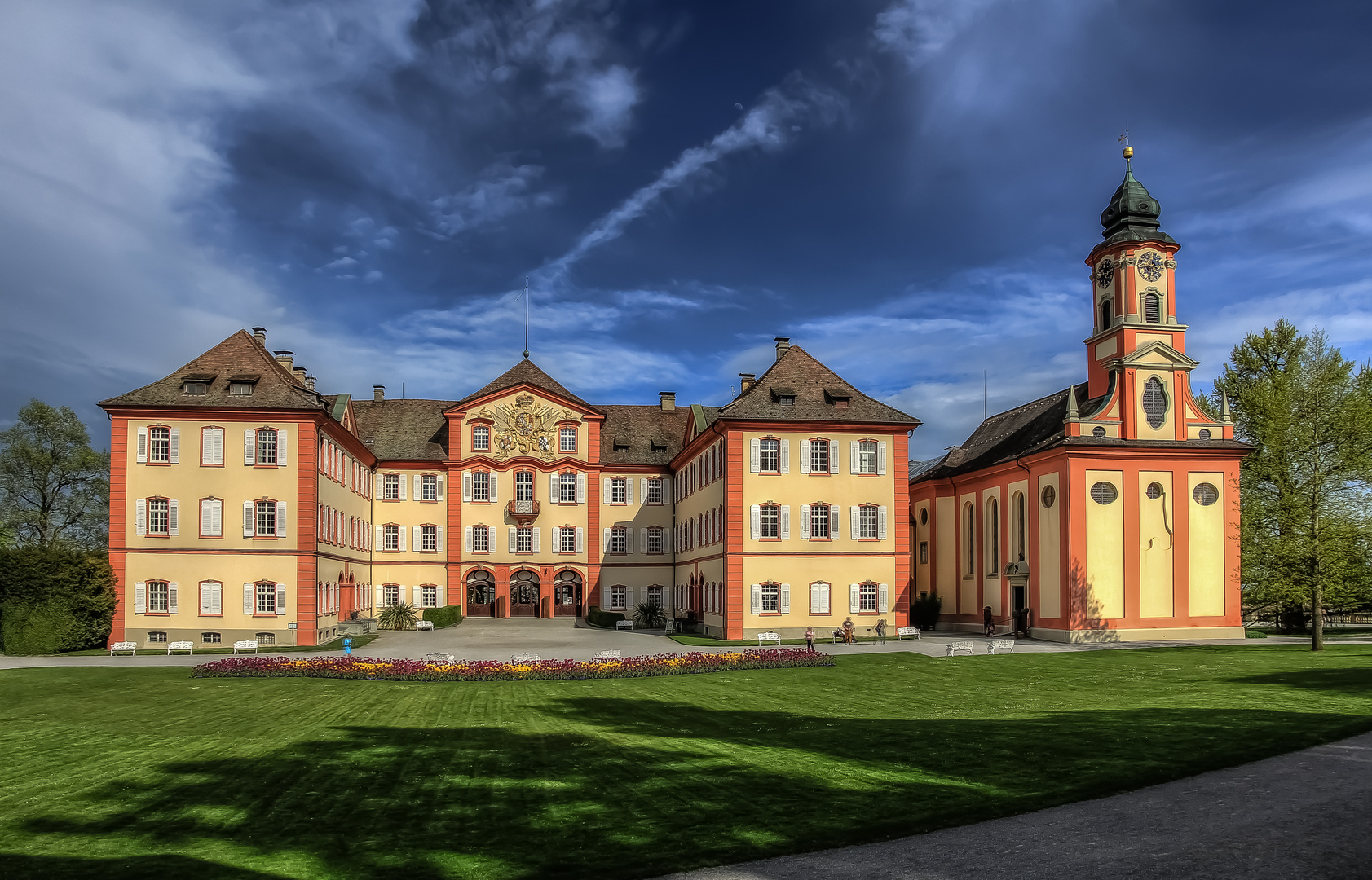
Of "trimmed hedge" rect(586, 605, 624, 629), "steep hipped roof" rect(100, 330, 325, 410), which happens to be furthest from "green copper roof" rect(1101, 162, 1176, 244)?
"steep hipped roof" rect(100, 330, 325, 410)

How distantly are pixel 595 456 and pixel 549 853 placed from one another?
51.4m

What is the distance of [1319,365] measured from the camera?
36.2 m

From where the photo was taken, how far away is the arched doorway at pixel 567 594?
61.1 m

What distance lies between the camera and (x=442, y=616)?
52719 mm

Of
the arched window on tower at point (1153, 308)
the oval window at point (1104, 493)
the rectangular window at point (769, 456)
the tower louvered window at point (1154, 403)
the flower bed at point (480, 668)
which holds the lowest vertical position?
the flower bed at point (480, 668)

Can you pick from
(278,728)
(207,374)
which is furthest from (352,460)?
(278,728)

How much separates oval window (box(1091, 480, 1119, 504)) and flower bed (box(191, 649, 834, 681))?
17.3m

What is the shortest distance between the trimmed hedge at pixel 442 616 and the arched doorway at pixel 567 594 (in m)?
7.71

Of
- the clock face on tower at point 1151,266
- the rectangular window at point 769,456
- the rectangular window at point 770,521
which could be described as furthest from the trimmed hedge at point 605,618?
the clock face on tower at point 1151,266

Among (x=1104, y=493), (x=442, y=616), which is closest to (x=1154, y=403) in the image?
(x=1104, y=493)

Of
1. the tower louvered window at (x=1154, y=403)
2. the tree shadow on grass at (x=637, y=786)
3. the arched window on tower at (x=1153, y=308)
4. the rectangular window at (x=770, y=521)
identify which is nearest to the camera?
the tree shadow on grass at (x=637, y=786)

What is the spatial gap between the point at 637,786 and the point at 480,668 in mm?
16151

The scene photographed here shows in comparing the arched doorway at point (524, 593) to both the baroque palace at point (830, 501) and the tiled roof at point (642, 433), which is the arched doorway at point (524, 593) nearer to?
the tiled roof at point (642, 433)

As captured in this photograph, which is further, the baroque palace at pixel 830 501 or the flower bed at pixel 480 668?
the baroque palace at pixel 830 501
